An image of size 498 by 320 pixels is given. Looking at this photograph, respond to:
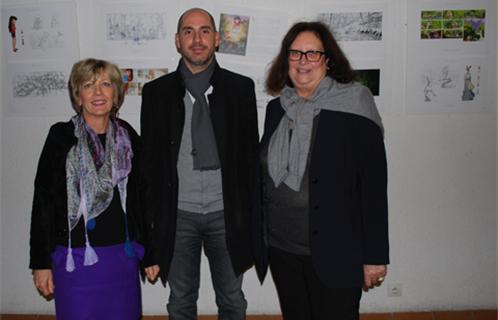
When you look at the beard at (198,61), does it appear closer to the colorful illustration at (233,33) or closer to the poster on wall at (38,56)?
the colorful illustration at (233,33)

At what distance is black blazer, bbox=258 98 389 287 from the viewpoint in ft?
5.96

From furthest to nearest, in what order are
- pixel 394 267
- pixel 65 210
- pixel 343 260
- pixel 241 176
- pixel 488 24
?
pixel 394 267, pixel 488 24, pixel 241 176, pixel 65 210, pixel 343 260

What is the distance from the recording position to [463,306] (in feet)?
10.3

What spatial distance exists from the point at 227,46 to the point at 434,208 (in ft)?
5.78

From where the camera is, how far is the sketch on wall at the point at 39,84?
9.90ft

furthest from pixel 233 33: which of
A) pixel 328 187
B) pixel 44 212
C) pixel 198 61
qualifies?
pixel 44 212

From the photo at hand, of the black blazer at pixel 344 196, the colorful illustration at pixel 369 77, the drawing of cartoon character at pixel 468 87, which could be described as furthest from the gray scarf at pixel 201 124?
the drawing of cartoon character at pixel 468 87

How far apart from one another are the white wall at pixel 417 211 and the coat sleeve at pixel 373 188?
1.23 m

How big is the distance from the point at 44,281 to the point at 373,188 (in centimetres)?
150

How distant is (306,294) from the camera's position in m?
1.93

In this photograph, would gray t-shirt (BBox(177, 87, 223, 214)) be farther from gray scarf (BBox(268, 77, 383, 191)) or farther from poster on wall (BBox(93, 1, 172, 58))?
poster on wall (BBox(93, 1, 172, 58))

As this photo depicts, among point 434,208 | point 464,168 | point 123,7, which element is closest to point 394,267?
point 434,208

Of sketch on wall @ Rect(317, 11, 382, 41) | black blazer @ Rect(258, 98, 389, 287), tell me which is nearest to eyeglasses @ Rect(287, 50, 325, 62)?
black blazer @ Rect(258, 98, 389, 287)

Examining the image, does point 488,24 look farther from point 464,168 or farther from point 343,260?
point 343,260
